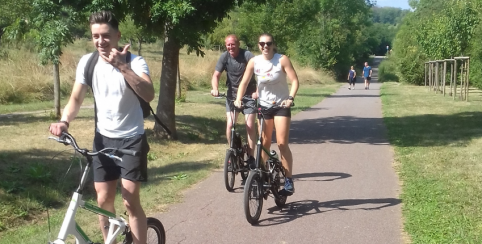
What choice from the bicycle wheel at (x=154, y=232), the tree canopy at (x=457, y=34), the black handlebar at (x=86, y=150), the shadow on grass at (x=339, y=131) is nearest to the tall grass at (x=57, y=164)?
the black handlebar at (x=86, y=150)

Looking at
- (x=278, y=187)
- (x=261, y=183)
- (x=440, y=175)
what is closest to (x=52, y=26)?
(x=278, y=187)

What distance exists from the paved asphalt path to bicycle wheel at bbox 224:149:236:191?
0.15 metres

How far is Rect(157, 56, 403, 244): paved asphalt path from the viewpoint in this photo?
604 centimetres

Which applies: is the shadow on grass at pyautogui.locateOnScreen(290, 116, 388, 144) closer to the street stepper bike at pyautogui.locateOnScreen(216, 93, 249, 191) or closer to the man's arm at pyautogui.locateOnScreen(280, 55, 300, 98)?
the street stepper bike at pyautogui.locateOnScreen(216, 93, 249, 191)

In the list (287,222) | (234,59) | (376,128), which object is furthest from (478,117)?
(287,222)

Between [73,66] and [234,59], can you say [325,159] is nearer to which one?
[234,59]

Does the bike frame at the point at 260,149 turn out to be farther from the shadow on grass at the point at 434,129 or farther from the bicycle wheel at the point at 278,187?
the shadow on grass at the point at 434,129

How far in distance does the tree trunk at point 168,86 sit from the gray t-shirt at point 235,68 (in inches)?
166

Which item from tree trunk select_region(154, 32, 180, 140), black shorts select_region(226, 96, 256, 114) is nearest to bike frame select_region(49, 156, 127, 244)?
black shorts select_region(226, 96, 256, 114)

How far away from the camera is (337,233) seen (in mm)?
6098

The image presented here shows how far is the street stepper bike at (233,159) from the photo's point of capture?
7.92 metres

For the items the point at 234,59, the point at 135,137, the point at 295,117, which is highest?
the point at 234,59

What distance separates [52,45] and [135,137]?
7593 mm

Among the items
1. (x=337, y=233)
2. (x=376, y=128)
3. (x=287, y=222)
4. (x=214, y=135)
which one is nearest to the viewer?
(x=337, y=233)
